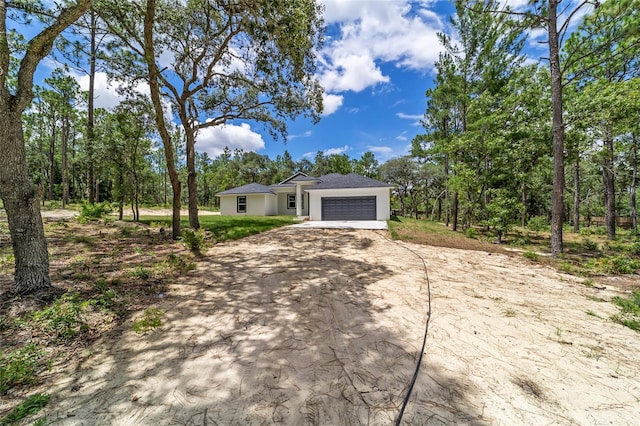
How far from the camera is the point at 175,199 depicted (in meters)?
8.05

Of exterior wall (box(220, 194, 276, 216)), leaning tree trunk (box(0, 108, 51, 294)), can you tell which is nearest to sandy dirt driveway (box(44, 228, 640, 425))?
leaning tree trunk (box(0, 108, 51, 294))

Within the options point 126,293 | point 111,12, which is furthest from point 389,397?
point 111,12

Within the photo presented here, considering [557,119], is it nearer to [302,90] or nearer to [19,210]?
[302,90]

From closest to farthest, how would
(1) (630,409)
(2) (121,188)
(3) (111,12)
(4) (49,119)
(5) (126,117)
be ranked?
1. (1) (630,409)
2. (3) (111,12)
3. (5) (126,117)
4. (2) (121,188)
5. (4) (49,119)

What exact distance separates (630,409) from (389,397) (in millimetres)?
1839

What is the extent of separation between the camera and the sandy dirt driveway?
182 centimetres

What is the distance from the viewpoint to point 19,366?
215cm

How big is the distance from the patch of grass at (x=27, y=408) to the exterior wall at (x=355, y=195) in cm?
1422

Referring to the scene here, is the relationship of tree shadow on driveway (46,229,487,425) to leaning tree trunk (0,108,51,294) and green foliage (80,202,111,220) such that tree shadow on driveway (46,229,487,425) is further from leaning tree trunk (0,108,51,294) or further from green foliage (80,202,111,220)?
green foliage (80,202,111,220)

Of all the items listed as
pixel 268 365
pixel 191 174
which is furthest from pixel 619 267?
pixel 191 174

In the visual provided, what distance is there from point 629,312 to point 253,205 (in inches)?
813

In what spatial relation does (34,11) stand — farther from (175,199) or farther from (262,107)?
(262,107)

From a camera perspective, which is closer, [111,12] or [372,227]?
[111,12]

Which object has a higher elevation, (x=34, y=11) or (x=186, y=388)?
(x=34, y=11)
